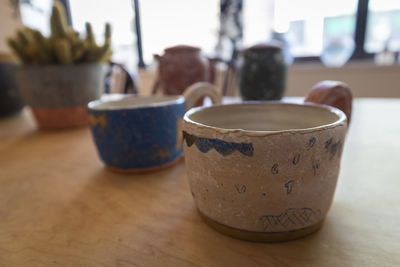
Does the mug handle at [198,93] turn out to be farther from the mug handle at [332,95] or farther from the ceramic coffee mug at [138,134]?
the mug handle at [332,95]

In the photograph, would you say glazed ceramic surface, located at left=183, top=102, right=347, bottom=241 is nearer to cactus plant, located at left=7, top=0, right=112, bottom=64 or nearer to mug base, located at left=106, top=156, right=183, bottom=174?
mug base, located at left=106, top=156, right=183, bottom=174

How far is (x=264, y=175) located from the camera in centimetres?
21

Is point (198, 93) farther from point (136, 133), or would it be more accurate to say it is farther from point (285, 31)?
point (285, 31)

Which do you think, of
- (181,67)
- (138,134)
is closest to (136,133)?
(138,134)

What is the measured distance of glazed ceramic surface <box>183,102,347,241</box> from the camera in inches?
8.0

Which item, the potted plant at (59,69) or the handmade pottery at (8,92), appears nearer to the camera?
the potted plant at (59,69)

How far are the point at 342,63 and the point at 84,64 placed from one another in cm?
176

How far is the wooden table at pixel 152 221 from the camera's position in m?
0.22

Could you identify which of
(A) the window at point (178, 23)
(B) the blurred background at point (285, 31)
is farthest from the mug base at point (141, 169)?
(A) the window at point (178, 23)

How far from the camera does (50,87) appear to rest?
65cm

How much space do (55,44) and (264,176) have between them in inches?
24.3

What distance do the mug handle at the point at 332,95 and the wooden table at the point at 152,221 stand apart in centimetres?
10

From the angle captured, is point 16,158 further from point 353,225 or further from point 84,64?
point 353,225

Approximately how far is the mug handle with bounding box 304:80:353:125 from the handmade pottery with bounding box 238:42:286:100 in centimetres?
40
